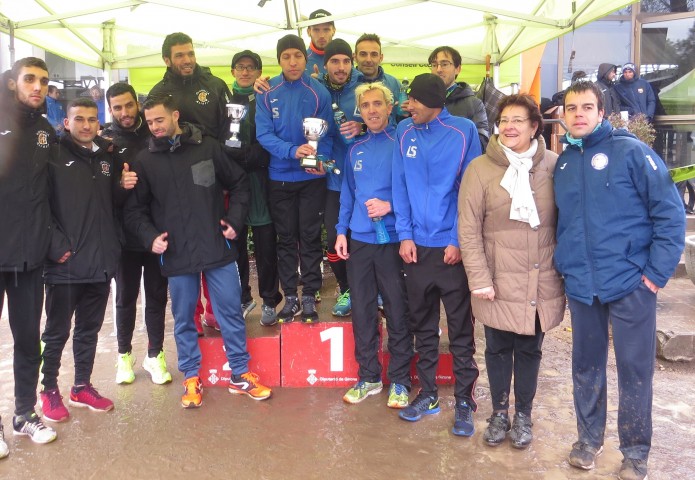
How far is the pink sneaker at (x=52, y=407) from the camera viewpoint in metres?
3.91

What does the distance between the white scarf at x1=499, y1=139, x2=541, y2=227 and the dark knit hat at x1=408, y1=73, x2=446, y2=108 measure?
553 millimetres

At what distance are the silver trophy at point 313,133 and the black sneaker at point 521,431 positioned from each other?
6.65ft

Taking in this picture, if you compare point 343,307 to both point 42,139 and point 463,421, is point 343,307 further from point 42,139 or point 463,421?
point 42,139

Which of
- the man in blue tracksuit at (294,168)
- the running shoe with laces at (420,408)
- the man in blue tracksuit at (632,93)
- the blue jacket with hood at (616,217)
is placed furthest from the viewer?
the man in blue tracksuit at (632,93)

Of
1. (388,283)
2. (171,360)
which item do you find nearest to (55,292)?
(171,360)

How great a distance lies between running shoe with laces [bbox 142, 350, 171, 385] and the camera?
457cm

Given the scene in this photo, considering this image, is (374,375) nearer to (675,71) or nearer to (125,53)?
(125,53)

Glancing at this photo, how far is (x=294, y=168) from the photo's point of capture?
4.42 metres

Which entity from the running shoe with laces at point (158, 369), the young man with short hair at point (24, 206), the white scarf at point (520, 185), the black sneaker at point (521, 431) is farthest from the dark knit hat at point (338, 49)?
the black sneaker at point (521, 431)

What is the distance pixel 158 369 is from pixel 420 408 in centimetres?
Result: 202

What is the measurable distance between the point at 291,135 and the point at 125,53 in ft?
14.7

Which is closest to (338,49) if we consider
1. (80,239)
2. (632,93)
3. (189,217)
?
(189,217)

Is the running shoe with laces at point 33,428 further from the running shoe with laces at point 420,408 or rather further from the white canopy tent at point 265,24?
the white canopy tent at point 265,24

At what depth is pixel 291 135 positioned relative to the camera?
440 centimetres
